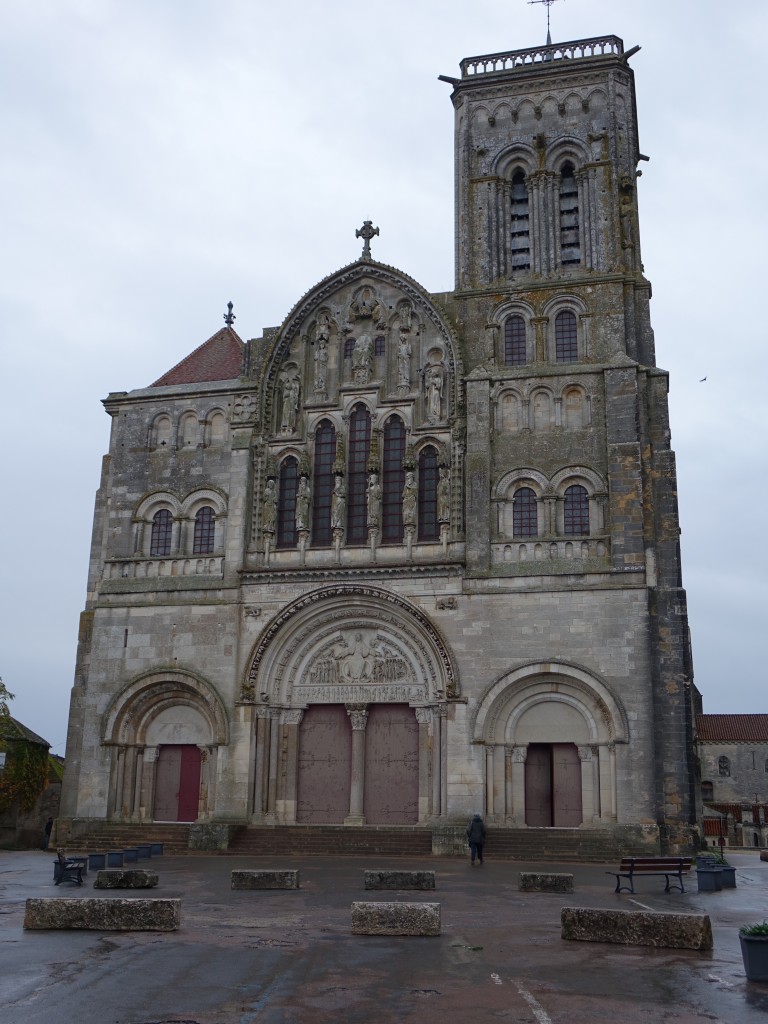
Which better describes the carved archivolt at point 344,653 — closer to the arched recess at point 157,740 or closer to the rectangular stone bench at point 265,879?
the arched recess at point 157,740

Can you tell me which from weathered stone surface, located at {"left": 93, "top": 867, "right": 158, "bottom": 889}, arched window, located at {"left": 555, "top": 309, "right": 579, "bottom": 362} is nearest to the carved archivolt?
arched window, located at {"left": 555, "top": 309, "right": 579, "bottom": 362}

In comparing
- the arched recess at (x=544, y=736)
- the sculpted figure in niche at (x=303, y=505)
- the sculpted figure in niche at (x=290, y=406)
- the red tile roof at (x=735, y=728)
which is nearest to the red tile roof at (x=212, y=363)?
the sculpted figure in niche at (x=290, y=406)

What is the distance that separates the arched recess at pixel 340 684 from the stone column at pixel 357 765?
0.10ft

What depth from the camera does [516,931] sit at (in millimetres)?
14188

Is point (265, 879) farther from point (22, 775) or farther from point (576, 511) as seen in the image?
point (22, 775)

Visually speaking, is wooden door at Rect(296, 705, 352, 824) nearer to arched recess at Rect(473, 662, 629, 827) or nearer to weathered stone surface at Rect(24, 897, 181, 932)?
arched recess at Rect(473, 662, 629, 827)

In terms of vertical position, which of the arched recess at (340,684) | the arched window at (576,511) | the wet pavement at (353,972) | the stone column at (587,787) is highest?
the arched window at (576,511)

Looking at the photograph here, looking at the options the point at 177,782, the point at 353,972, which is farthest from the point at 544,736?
the point at 353,972

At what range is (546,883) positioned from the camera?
1934cm

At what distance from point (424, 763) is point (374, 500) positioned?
811cm

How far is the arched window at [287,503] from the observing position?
3406cm

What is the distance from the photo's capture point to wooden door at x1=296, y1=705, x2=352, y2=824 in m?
31.9

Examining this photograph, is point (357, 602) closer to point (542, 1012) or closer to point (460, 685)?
point (460, 685)

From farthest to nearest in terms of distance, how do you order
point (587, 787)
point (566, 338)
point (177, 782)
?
1. point (566, 338)
2. point (177, 782)
3. point (587, 787)
